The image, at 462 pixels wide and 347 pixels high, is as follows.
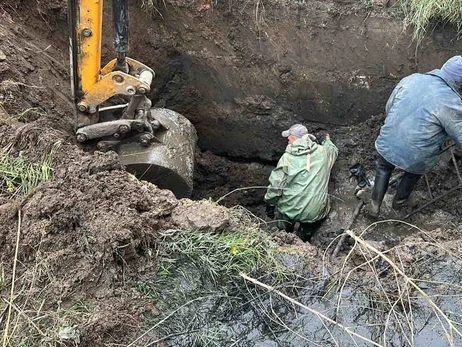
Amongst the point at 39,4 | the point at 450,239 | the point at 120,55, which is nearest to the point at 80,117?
the point at 120,55

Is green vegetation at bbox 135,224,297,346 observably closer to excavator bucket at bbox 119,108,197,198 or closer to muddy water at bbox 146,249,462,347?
muddy water at bbox 146,249,462,347

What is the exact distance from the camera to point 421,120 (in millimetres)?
5008

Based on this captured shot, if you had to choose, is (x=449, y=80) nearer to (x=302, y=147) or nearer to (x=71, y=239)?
(x=302, y=147)

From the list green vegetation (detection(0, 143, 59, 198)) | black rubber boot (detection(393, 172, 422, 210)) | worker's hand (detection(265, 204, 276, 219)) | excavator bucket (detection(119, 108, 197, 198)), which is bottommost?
worker's hand (detection(265, 204, 276, 219))

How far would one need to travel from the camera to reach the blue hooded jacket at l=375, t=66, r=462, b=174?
488 cm

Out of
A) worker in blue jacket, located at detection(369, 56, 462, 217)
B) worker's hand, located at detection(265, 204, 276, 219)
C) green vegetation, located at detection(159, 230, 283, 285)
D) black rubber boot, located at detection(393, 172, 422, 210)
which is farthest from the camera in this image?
worker's hand, located at detection(265, 204, 276, 219)

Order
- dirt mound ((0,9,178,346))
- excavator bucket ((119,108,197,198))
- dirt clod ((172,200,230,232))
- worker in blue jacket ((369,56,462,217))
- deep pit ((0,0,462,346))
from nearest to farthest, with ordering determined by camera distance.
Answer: dirt mound ((0,9,178,346)) → deep pit ((0,0,462,346)) → dirt clod ((172,200,230,232)) → excavator bucket ((119,108,197,198)) → worker in blue jacket ((369,56,462,217))

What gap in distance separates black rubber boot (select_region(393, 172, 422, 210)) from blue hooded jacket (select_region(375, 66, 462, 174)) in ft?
0.80

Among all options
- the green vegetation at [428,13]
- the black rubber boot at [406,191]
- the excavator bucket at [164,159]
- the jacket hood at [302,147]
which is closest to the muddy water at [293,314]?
the excavator bucket at [164,159]

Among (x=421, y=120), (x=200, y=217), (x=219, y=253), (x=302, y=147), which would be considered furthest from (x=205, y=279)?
(x=421, y=120)

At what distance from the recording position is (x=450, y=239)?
392cm

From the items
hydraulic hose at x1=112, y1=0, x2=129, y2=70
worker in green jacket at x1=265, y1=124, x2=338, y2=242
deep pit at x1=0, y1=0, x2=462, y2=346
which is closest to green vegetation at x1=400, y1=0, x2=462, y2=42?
deep pit at x1=0, y1=0, x2=462, y2=346

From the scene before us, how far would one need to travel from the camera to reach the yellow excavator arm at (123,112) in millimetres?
4090

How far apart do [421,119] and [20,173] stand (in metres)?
3.60
